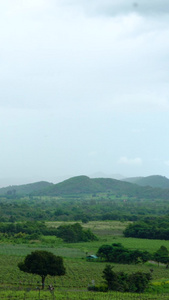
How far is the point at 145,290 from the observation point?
27.6 m

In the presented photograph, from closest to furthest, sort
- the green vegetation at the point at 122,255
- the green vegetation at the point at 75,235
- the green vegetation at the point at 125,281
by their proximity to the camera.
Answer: the green vegetation at the point at 125,281 < the green vegetation at the point at 122,255 < the green vegetation at the point at 75,235

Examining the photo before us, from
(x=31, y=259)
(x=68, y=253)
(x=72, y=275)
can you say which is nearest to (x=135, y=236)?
(x=68, y=253)

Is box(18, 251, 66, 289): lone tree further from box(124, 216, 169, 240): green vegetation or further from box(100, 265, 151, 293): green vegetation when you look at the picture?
box(124, 216, 169, 240): green vegetation

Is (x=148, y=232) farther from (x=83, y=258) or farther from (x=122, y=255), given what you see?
(x=83, y=258)

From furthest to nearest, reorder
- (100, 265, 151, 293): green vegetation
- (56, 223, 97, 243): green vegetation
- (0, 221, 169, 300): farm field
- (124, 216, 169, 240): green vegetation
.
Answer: (124, 216, 169, 240): green vegetation
(56, 223, 97, 243): green vegetation
(100, 265, 151, 293): green vegetation
(0, 221, 169, 300): farm field

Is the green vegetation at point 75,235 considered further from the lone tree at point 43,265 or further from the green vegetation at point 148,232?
the lone tree at point 43,265

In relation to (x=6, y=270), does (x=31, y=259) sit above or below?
above

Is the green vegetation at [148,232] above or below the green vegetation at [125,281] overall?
above

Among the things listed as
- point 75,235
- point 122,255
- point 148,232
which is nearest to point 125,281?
point 122,255

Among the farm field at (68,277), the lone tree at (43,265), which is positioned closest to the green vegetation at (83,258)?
the farm field at (68,277)

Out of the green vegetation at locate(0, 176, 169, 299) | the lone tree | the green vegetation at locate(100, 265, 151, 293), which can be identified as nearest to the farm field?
the green vegetation at locate(0, 176, 169, 299)

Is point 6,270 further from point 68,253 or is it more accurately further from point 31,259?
point 68,253

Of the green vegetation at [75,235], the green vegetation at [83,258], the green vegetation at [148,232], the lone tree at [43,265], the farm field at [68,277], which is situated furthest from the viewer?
the green vegetation at [148,232]

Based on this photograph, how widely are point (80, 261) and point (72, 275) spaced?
8100mm
